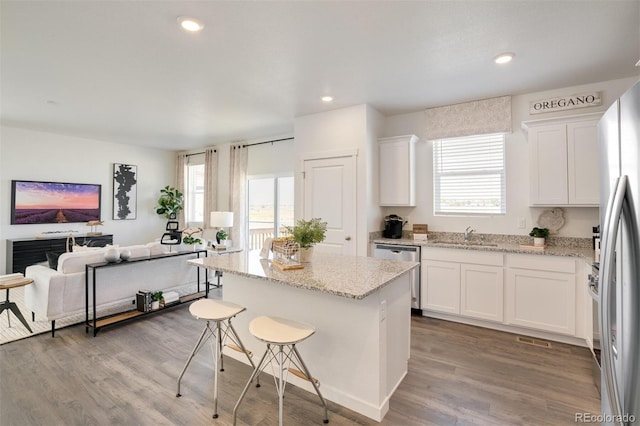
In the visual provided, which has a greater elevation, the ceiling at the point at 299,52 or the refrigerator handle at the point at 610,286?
the ceiling at the point at 299,52

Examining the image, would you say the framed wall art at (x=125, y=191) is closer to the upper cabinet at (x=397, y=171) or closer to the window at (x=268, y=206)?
the window at (x=268, y=206)

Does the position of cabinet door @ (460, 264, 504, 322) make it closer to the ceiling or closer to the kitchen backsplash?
the kitchen backsplash

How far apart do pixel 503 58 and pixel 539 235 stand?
1.95 m

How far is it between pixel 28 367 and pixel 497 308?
4497 mm

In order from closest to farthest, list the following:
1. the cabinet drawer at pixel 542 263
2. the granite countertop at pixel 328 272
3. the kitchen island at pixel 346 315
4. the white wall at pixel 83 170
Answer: the granite countertop at pixel 328 272
the kitchen island at pixel 346 315
the cabinet drawer at pixel 542 263
the white wall at pixel 83 170

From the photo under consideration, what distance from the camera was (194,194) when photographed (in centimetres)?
756

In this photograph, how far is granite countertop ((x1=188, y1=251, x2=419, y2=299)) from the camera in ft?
5.97

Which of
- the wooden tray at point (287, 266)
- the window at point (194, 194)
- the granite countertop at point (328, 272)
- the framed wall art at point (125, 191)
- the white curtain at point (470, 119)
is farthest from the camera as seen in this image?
the window at point (194, 194)

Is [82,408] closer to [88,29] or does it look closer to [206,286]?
[206,286]

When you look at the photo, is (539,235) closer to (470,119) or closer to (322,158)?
(470,119)

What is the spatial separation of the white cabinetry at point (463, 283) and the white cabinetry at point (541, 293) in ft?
0.40

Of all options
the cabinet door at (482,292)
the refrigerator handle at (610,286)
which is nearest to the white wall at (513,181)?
the cabinet door at (482,292)

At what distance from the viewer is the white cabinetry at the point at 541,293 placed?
304 cm

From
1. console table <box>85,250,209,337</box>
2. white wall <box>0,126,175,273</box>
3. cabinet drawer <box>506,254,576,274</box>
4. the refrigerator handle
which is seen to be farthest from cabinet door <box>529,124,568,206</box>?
white wall <box>0,126,175,273</box>
